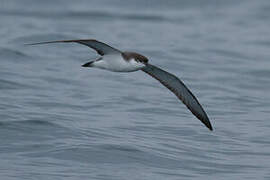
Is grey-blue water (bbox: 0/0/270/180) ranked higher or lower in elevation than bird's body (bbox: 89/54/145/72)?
lower

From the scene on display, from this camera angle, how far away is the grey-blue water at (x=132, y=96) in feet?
40.9

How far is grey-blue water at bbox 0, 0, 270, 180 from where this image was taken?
40.9 feet

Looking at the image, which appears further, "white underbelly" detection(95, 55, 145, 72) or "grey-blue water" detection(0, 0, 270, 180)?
"grey-blue water" detection(0, 0, 270, 180)

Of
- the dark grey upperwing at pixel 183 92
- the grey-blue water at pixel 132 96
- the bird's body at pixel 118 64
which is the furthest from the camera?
the dark grey upperwing at pixel 183 92

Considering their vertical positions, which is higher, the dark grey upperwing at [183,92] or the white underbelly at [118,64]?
the white underbelly at [118,64]

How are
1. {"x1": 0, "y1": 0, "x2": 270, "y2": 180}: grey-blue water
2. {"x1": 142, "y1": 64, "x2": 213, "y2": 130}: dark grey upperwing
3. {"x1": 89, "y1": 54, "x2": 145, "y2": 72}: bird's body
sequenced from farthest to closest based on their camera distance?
1. {"x1": 142, "y1": 64, "x2": 213, "y2": 130}: dark grey upperwing
2. {"x1": 0, "y1": 0, "x2": 270, "y2": 180}: grey-blue water
3. {"x1": 89, "y1": 54, "x2": 145, "y2": 72}: bird's body

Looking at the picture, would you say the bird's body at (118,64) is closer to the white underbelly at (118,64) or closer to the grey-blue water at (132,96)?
the white underbelly at (118,64)

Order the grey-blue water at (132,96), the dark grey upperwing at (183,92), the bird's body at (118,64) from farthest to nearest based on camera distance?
the dark grey upperwing at (183,92)
the grey-blue water at (132,96)
the bird's body at (118,64)

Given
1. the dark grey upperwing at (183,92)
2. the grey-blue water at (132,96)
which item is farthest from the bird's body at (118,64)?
the grey-blue water at (132,96)

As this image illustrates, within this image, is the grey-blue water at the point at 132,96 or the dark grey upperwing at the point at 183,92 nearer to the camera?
the grey-blue water at the point at 132,96

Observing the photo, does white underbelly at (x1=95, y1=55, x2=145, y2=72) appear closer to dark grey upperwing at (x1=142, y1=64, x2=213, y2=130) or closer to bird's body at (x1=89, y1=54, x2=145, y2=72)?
bird's body at (x1=89, y1=54, x2=145, y2=72)

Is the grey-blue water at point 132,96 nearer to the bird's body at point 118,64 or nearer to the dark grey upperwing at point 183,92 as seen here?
the dark grey upperwing at point 183,92

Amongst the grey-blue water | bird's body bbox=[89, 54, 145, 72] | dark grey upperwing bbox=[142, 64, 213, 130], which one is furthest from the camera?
dark grey upperwing bbox=[142, 64, 213, 130]

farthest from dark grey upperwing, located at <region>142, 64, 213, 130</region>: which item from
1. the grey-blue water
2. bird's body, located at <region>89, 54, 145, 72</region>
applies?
bird's body, located at <region>89, 54, 145, 72</region>
